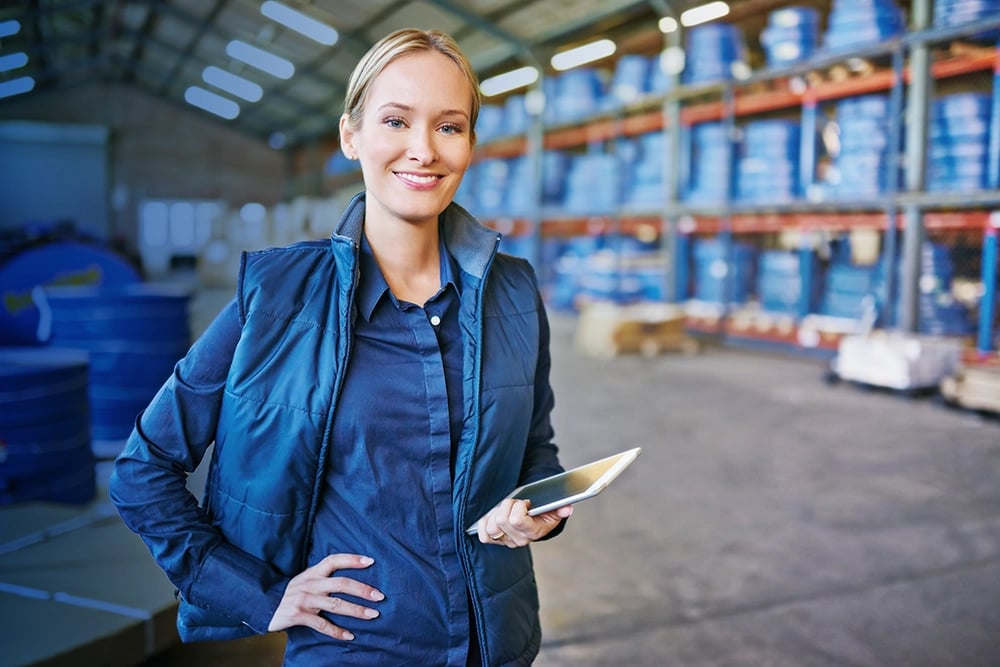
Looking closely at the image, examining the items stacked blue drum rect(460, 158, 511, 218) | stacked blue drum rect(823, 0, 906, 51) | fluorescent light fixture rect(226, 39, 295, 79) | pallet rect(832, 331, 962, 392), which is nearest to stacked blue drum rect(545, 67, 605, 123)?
stacked blue drum rect(460, 158, 511, 218)

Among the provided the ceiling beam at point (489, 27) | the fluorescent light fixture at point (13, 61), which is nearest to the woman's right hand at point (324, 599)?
the ceiling beam at point (489, 27)

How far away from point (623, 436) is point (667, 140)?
641cm

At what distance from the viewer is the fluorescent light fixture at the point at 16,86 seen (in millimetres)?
24172

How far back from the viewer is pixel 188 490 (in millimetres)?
1311

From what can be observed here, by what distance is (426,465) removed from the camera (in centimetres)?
138

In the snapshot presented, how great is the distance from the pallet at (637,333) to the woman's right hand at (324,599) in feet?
26.1

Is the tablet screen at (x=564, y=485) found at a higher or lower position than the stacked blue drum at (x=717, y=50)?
lower

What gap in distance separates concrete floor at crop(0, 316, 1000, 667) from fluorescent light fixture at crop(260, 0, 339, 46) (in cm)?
1383

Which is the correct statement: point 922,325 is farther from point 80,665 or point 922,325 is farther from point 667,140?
point 80,665

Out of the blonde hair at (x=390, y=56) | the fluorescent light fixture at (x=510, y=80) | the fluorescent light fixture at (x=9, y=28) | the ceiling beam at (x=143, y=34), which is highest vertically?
the ceiling beam at (x=143, y=34)

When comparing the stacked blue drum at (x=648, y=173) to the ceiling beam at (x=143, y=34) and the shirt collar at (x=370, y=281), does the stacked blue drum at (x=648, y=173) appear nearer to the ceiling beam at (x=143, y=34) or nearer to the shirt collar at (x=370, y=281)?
the shirt collar at (x=370, y=281)

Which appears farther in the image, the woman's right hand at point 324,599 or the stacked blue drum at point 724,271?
the stacked blue drum at point 724,271

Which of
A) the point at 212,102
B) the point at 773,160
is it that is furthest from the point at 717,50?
the point at 212,102

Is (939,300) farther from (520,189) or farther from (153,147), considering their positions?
(153,147)
